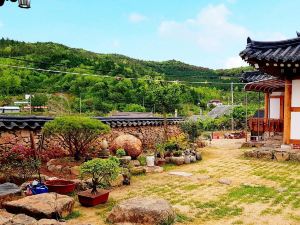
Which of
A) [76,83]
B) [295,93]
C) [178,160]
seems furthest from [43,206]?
[76,83]

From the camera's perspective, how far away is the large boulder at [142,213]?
6.18 meters

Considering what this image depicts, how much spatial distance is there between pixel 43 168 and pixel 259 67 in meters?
9.12

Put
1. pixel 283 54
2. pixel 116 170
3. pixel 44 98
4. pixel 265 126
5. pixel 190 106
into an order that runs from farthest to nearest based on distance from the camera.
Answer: pixel 190 106, pixel 44 98, pixel 265 126, pixel 283 54, pixel 116 170

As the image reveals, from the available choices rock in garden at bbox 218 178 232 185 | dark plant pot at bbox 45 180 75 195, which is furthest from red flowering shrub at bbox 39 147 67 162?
rock in garden at bbox 218 178 232 185

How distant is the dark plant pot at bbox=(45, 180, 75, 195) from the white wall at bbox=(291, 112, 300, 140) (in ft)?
31.5

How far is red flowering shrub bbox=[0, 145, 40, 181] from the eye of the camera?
29.3 feet

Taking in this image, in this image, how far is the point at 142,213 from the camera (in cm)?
624

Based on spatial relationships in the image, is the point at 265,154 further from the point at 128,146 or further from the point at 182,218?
the point at 182,218

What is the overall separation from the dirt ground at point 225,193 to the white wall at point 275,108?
6.67 meters

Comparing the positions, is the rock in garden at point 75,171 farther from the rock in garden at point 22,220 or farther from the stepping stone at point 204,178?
the rock in garden at point 22,220

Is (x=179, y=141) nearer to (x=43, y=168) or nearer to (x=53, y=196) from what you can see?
(x=43, y=168)

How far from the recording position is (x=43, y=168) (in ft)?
34.0

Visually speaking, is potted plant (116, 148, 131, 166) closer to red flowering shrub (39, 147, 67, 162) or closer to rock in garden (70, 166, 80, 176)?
rock in garden (70, 166, 80, 176)

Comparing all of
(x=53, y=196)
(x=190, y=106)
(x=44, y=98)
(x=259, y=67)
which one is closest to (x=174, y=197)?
(x=53, y=196)
